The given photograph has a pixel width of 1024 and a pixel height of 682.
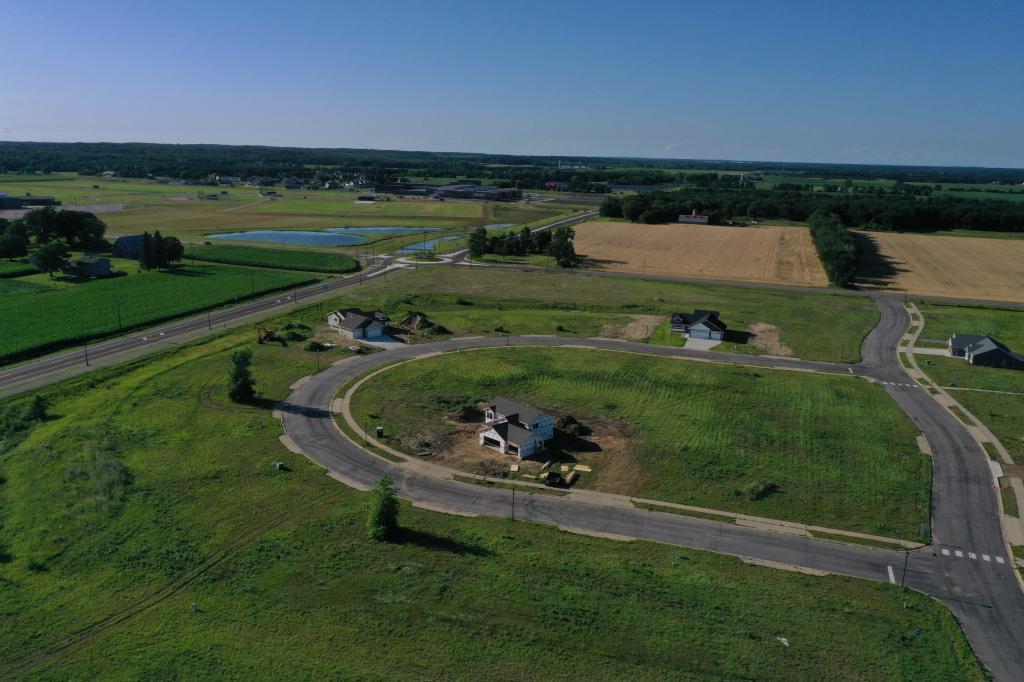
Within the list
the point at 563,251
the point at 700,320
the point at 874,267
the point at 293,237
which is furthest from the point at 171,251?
the point at 874,267

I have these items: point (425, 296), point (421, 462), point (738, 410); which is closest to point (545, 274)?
point (425, 296)

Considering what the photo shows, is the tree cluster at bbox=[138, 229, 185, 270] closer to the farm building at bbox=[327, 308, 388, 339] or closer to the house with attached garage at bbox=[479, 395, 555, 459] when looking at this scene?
the farm building at bbox=[327, 308, 388, 339]

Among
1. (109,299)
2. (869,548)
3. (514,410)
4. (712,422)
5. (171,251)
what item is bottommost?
(869,548)

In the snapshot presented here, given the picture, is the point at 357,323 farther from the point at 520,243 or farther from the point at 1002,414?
the point at 520,243

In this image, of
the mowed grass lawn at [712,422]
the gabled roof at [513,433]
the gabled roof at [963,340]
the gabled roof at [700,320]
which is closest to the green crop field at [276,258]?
the mowed grass lawn at [712,422]

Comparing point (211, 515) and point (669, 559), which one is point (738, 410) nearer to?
point (669, 559)
